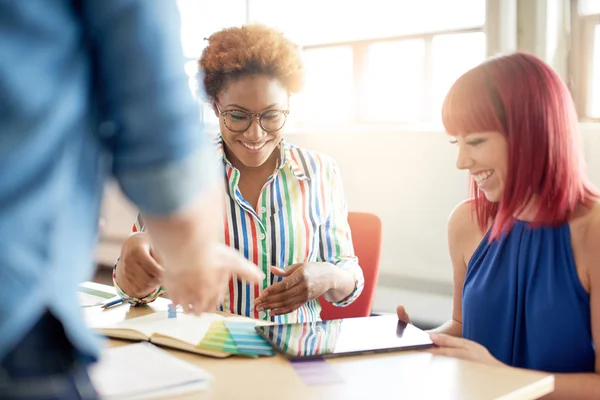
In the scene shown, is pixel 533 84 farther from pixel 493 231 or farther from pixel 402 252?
pixel 402 252

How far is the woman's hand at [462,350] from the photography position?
130 cm

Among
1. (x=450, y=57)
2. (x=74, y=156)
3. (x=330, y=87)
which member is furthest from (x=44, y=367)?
(x=330, y=87)

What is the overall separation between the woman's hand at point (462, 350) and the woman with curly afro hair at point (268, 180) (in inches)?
20.6

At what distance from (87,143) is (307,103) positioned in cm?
432

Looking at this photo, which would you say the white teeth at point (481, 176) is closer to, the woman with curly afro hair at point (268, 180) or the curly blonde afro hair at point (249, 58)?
the woman with curly afro hair at point (268, 180)

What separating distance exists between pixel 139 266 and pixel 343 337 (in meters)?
0.53

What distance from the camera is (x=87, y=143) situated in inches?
21.4

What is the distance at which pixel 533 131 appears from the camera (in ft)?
4.87

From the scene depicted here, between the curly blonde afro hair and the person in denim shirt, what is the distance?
1465 mm

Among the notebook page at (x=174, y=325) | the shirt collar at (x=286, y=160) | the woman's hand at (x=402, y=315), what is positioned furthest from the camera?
the shirt collar at (x=286, y=160)

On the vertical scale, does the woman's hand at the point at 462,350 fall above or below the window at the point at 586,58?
below

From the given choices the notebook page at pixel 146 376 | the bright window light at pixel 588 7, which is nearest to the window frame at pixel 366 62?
the bright window light at pixel 588 7

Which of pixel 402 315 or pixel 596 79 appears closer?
pixel 402 315

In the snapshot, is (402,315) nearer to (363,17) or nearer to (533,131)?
(533,131)
